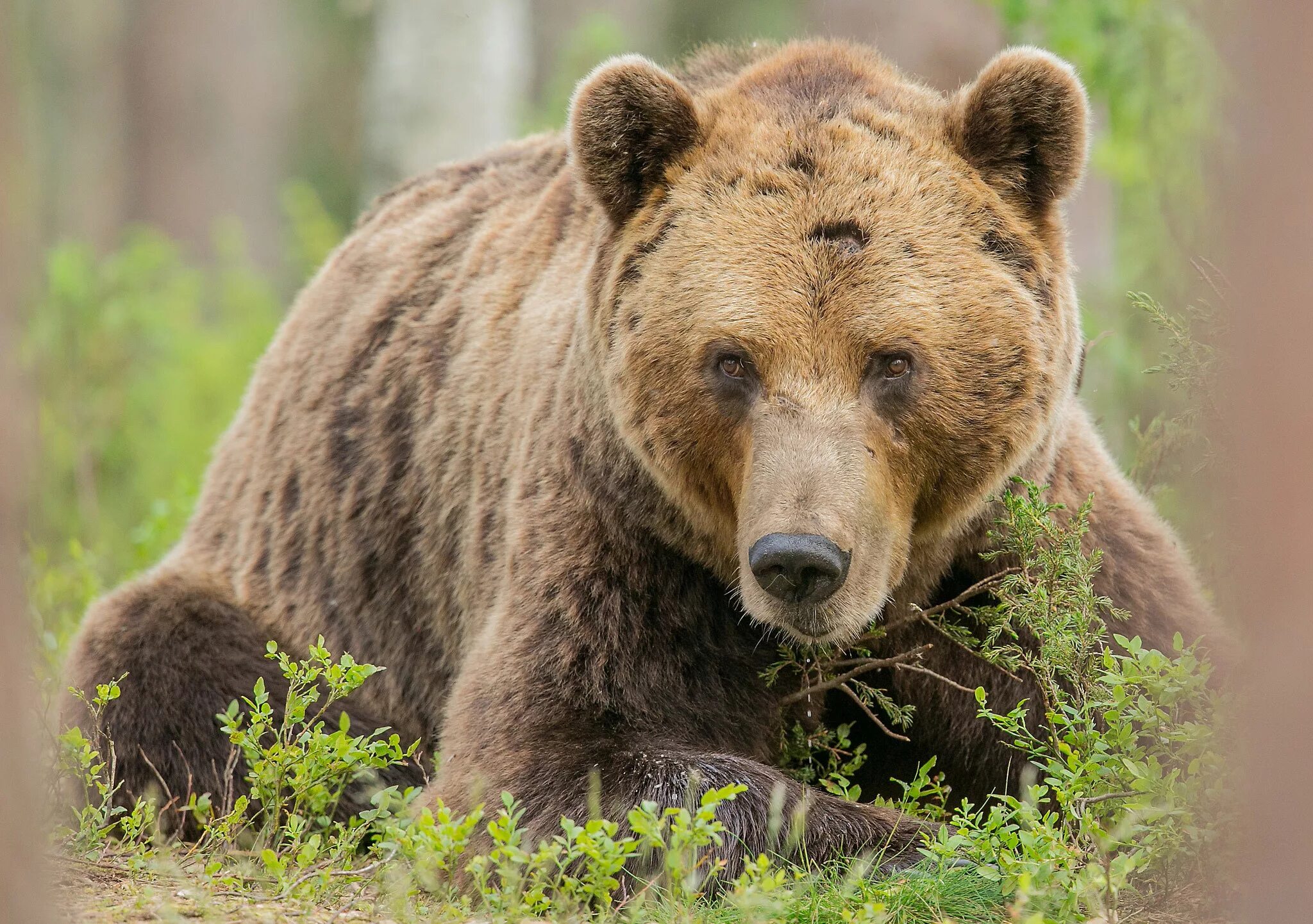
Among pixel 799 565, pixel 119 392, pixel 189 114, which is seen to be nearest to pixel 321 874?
pixel 799 565

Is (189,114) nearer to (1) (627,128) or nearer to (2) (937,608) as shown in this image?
(1) (627,128)

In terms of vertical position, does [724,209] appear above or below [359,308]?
above

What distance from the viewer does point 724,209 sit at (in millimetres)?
4469

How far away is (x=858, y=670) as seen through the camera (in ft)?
14.9

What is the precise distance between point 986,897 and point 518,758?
131 centimetres

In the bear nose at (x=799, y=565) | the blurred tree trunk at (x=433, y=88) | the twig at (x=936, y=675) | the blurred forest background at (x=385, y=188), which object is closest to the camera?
the bear nose at (x=799, y=565)

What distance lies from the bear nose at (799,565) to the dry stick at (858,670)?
555 mm

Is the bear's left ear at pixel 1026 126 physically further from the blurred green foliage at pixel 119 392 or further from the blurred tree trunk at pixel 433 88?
the blurred tree trunk at pixel 433 88

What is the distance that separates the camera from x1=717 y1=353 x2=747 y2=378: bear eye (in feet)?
14.1

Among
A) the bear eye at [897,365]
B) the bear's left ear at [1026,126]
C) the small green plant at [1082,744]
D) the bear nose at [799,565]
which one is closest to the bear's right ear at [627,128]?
the bear's left ear at [1026,126]

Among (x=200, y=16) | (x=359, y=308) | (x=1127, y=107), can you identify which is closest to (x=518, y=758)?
(x=359, y=308)

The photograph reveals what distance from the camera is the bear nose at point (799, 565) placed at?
12.9 feet

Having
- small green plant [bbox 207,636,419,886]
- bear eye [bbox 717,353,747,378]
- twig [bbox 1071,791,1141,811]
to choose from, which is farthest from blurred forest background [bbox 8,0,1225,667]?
twig [bbox 1071,791,1141,811]

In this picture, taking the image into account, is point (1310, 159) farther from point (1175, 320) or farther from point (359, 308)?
point (359, 308)
